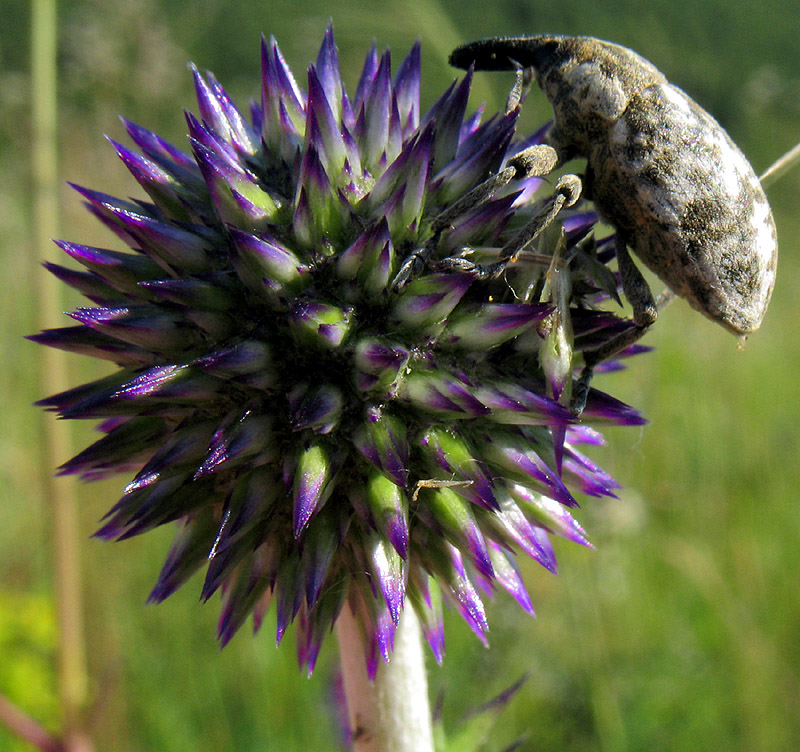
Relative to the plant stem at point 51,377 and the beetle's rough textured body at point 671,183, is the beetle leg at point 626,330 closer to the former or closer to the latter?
the beetle's rough textured body at point 671,183

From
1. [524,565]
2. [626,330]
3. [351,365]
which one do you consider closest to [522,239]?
[626,330]

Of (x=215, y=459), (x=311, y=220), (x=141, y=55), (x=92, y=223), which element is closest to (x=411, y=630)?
(x=215, y=459)

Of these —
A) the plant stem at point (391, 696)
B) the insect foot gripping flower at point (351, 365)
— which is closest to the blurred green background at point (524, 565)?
the insect foot gripping flower at point (351, 365)

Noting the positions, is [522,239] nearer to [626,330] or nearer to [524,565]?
[626,330]

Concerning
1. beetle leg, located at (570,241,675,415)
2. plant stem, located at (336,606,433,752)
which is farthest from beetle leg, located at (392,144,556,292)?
plant stem, located at (336,606,433,752)

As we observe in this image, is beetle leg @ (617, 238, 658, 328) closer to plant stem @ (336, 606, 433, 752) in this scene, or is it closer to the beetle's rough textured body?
the beetle's rough textured body

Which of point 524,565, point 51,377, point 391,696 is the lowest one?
point 524,565
